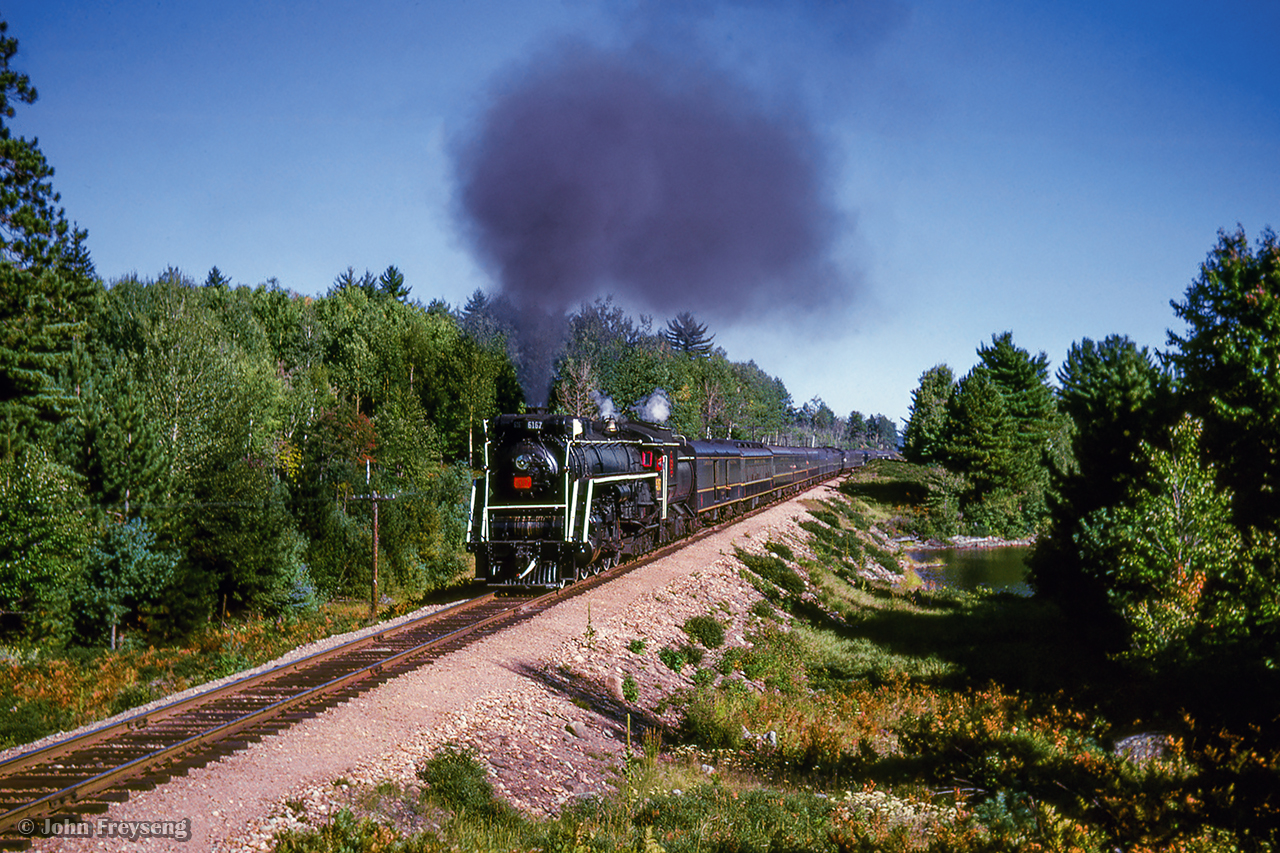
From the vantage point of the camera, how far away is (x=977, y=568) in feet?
148

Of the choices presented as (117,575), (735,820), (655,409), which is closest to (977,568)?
(655,409)

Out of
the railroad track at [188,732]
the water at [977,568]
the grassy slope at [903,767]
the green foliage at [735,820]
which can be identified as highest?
the railroad track at [188,732]

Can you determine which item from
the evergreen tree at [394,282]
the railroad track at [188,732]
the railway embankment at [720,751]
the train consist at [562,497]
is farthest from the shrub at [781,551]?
the evergreen tree at [394,282]

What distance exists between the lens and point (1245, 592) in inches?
568

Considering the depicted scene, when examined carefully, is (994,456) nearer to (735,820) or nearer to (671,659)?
(671,659)

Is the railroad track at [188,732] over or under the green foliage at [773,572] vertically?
over

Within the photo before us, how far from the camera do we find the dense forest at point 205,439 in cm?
2534

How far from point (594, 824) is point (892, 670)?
1379 centimetres

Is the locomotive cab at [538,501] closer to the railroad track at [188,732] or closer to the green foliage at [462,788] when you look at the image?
the railroad track at [188,732]

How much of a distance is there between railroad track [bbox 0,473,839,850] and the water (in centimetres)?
3042

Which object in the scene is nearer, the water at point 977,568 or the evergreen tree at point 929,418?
the water at point 977,568

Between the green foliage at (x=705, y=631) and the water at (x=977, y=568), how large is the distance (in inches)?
870

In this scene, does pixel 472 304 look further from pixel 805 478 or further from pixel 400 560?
pixel 400 560

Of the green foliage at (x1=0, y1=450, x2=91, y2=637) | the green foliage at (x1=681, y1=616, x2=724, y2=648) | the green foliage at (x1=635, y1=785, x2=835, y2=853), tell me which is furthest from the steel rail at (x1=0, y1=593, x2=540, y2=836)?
the green foliage at (x1=0, y1=450, x2=91, y2=637)
